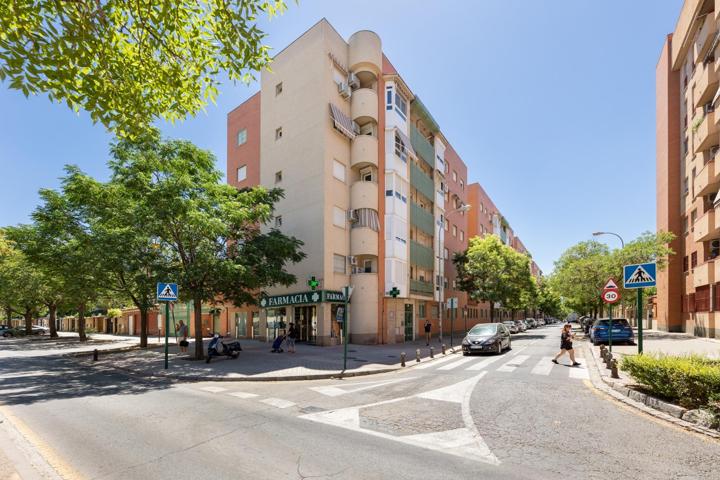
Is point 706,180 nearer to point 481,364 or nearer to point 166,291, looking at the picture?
point 481,364

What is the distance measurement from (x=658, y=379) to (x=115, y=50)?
1109 centimetres

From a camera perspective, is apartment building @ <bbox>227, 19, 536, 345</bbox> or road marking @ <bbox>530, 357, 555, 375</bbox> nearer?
road marking @ <bbox>530, 357, 555, 375</bbox>

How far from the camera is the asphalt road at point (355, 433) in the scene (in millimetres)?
5004

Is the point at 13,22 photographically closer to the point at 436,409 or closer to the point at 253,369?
the point at 436,409

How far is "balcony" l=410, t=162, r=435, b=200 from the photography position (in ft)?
104

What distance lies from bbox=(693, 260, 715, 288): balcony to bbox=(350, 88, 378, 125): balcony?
23.8 m

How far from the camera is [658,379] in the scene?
7777mm

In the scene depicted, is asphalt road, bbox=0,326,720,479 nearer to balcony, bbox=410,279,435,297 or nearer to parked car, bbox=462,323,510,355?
parked car, bbox=462,323,510,355

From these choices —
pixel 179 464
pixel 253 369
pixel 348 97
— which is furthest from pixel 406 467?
pixel 348 97

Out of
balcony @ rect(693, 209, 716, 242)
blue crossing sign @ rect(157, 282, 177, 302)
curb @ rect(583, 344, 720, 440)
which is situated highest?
balcony @ rect(693, 209, 716, 242)

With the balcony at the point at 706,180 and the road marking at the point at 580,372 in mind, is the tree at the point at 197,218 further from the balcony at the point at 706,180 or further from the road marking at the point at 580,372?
the balcony at the point at 706,180

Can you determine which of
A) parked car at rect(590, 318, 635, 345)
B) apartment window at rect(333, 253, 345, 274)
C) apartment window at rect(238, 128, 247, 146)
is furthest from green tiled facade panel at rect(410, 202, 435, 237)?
parked car at rect(590, 318, 635, 345)

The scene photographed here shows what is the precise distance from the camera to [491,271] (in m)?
36.6

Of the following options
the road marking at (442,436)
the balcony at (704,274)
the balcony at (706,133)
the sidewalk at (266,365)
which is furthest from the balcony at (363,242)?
the balcony at (706,133)
